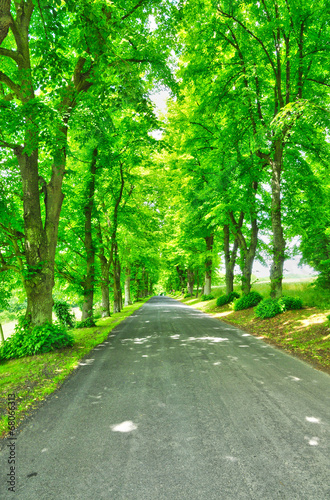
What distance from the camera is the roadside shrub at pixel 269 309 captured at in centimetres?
1076

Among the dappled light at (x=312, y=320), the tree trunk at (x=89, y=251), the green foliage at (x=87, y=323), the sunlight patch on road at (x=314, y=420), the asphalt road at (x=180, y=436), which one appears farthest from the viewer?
the tree trunk at (x=89, y=251)

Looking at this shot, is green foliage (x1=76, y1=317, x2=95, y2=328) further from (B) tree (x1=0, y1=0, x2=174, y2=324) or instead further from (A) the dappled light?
(A) the dappled light

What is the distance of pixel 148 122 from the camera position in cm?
780

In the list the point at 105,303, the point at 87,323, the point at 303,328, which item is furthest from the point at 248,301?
the point at 105,303

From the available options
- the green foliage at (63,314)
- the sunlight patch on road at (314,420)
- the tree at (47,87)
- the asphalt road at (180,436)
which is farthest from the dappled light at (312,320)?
the green foliage at (63,314)

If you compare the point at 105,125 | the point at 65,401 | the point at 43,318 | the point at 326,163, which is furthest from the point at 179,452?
the point at 326,163

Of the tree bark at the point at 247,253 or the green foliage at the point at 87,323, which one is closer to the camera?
the green foliage at the point at 87,323

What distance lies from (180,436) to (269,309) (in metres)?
8.83

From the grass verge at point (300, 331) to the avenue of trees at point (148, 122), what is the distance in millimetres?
1942

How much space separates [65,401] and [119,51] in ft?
37.6

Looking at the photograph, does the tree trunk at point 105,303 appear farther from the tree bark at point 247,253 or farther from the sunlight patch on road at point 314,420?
the sunlight patch on road at point 314,420

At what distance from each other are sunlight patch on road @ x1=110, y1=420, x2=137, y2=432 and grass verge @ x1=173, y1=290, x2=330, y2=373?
14.1 ft

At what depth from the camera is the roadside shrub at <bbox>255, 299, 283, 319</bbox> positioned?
10758 mm

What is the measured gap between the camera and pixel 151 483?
242 cm
